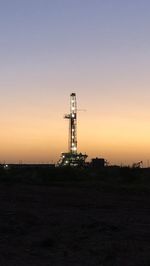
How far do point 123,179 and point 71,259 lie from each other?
40602 millimetres

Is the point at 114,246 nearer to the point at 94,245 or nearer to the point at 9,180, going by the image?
the point at 94,245

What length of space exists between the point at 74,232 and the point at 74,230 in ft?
1.33

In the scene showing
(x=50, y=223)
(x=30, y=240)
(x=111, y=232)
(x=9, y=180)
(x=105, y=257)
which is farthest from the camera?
(x=9, y=180)

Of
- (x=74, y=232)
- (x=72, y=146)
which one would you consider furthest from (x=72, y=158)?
(x=74, y=232)

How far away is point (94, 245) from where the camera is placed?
18.4 meters

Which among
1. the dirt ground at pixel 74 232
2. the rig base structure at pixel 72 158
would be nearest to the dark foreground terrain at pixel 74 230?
the dirt ground at pixel 74 232

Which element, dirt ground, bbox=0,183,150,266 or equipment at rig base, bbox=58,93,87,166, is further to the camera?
equipment at rig base, bbox=58,93,87,166

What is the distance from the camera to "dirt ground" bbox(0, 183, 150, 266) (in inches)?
656

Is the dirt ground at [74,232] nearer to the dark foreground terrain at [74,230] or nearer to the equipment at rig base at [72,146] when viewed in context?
the dark foreground terrain at [74,230]

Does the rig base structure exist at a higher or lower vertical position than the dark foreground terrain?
higher

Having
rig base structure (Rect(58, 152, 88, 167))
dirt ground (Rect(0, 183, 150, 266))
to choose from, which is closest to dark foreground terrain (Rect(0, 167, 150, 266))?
dirt ground (Rect(0, 183, 150, 266))

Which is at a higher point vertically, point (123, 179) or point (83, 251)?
point (123, 179)

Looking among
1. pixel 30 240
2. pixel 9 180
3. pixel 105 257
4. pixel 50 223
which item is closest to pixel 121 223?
pixel 50 223

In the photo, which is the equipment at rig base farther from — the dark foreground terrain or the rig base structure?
the dark foreground terrain
